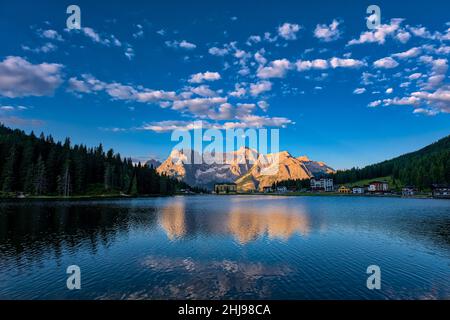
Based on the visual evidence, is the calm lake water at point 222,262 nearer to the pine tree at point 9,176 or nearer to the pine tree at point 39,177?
the pine tree at point 39,177

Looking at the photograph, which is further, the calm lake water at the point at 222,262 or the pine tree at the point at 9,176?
the pine tree at the point at 9,176

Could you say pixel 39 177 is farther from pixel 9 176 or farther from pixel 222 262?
pixel 222 262

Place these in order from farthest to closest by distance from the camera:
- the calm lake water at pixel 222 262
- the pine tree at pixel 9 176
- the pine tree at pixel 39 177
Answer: the pine tree at pixel 39 177 < the pine tree at pixel 9 176 < the calm lake water at pixel 222 262

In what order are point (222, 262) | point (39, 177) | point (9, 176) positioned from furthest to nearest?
point (39, 177)
point (9, 176)
point (222, 262)

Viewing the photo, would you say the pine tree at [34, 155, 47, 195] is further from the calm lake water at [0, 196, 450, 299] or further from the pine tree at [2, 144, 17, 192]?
the calm lake water at [0, 196, 450, 299]

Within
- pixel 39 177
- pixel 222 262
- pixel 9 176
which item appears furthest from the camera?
pixel 39 177

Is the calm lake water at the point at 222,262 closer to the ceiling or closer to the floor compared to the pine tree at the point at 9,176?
closer to the floor

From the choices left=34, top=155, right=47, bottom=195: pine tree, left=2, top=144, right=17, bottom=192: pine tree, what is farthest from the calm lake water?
left=2, top=144, right=17, bottom=192: pine tree

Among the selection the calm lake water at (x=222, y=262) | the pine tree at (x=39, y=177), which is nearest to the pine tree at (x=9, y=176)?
the pine tree at (x=39, y=177)

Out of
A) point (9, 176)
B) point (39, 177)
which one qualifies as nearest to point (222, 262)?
point (39, 177)

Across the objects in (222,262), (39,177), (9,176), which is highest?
(9,176)

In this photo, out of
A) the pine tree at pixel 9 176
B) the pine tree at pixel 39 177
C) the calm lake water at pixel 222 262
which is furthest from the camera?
the pine tree at pixel 39 177
